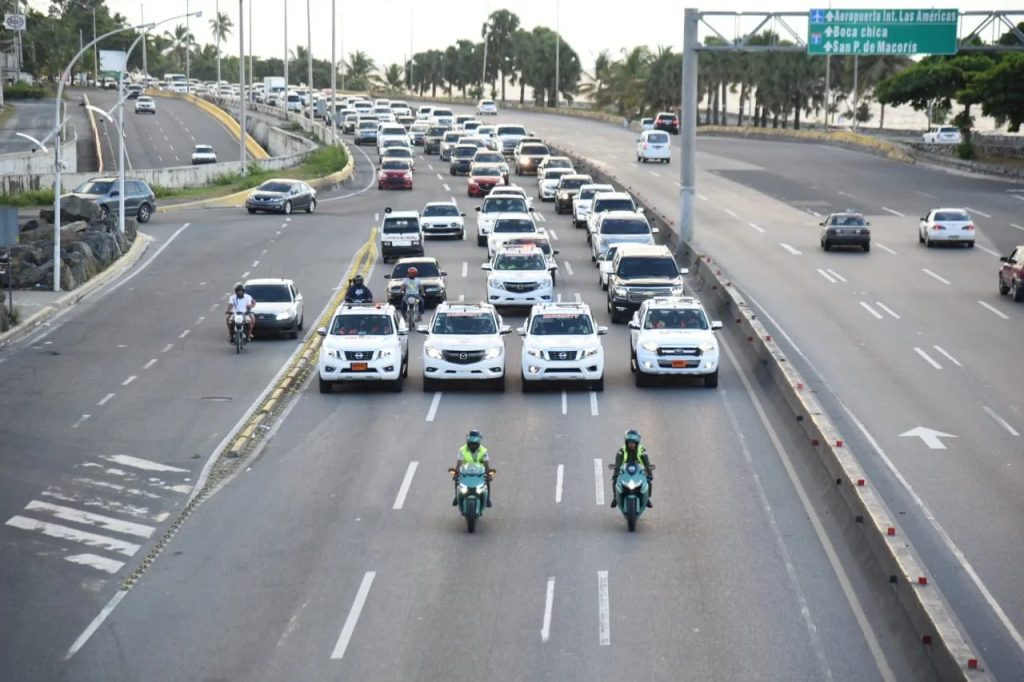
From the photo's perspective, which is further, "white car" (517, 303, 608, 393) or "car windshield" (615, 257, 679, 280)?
"car windshield" (615, 257, 679, 280)

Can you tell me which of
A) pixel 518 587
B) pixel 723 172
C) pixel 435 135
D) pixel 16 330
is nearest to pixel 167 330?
pixel 16 330

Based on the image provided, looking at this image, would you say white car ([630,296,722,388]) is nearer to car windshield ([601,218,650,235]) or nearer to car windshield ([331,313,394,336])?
car windshield ([331,313,394,336])

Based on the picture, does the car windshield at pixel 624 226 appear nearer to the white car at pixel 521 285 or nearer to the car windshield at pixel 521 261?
the car windshield at pixel 521 261

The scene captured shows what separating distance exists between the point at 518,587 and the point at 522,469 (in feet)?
21.0

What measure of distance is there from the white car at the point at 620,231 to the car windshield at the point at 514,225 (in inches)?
99.8

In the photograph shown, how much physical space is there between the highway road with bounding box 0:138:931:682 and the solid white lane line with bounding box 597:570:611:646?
4 cm

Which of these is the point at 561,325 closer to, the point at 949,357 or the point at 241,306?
the point at 241,306

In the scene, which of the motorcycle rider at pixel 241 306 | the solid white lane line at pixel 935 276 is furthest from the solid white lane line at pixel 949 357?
the motorcycle rider at pixel 241 306

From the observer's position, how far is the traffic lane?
68.0 feet

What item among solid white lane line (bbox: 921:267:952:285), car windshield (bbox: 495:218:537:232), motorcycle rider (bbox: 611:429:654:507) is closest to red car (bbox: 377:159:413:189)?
car windshield (bbox: 495:218:537:232)

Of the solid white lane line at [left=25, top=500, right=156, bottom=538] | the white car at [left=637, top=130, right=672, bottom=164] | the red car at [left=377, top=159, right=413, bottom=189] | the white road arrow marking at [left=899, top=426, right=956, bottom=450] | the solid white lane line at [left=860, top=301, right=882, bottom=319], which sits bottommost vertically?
the solid white lane line at [left=25, top=500, right=156, bottom=538]

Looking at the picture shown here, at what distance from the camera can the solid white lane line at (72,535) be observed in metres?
21.9

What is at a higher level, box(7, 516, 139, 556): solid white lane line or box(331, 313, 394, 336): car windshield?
box(331, 313, 394, 336): car windshield

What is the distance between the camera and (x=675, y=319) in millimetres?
33719
